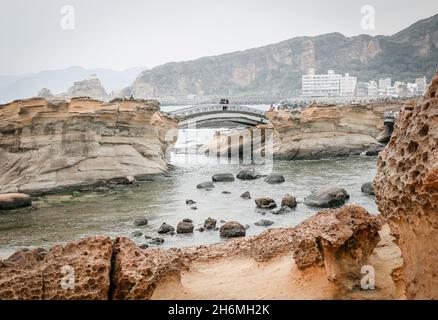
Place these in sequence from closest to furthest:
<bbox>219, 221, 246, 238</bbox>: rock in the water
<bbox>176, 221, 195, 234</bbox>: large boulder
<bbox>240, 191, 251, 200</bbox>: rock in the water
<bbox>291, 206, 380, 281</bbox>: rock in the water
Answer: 1. <bbox>291, 206, 380, 281</bbox>: rock in the water
2. <bbox>219, 221, 246, 238</bbox>: rock in the water
3. <bbox>176, 221, 195, 234</bbox>: large boulder
4. <bbox>240, 191, 251, 200</bbox>: rock in the water

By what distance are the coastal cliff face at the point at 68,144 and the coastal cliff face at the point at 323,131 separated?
13.5 meters

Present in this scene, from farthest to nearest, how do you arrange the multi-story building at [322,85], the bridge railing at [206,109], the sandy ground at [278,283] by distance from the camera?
the multi-story building at [322,85] < the bridge railing at [206,109] < the sandy ground at [278,283]

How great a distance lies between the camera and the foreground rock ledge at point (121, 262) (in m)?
5.93

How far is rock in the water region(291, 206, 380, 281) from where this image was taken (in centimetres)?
700

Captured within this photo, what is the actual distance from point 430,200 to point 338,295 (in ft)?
8.68

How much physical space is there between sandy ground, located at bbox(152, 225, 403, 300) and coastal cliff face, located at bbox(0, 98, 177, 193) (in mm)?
17468

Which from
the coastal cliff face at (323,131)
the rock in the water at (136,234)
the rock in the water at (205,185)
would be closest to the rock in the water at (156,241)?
the rock in the water at (136,234)

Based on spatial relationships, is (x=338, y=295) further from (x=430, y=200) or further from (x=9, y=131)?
(x=9, y=131)

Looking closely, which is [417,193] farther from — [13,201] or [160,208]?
[13,201]

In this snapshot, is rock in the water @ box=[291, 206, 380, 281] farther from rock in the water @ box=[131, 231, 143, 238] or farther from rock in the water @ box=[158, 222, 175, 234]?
rock in the water @ box=[131, 231, 143, 238]

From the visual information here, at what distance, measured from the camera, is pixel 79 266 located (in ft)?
20.0

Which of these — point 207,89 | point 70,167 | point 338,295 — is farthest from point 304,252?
point 207,89

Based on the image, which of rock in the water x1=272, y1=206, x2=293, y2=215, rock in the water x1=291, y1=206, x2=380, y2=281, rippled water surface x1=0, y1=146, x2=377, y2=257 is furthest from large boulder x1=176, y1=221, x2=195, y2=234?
rock in the water x1=291, y1=206, x2=380, y2=281

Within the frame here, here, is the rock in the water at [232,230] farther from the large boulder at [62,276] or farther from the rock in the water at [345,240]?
the large boulder at [62,276]
